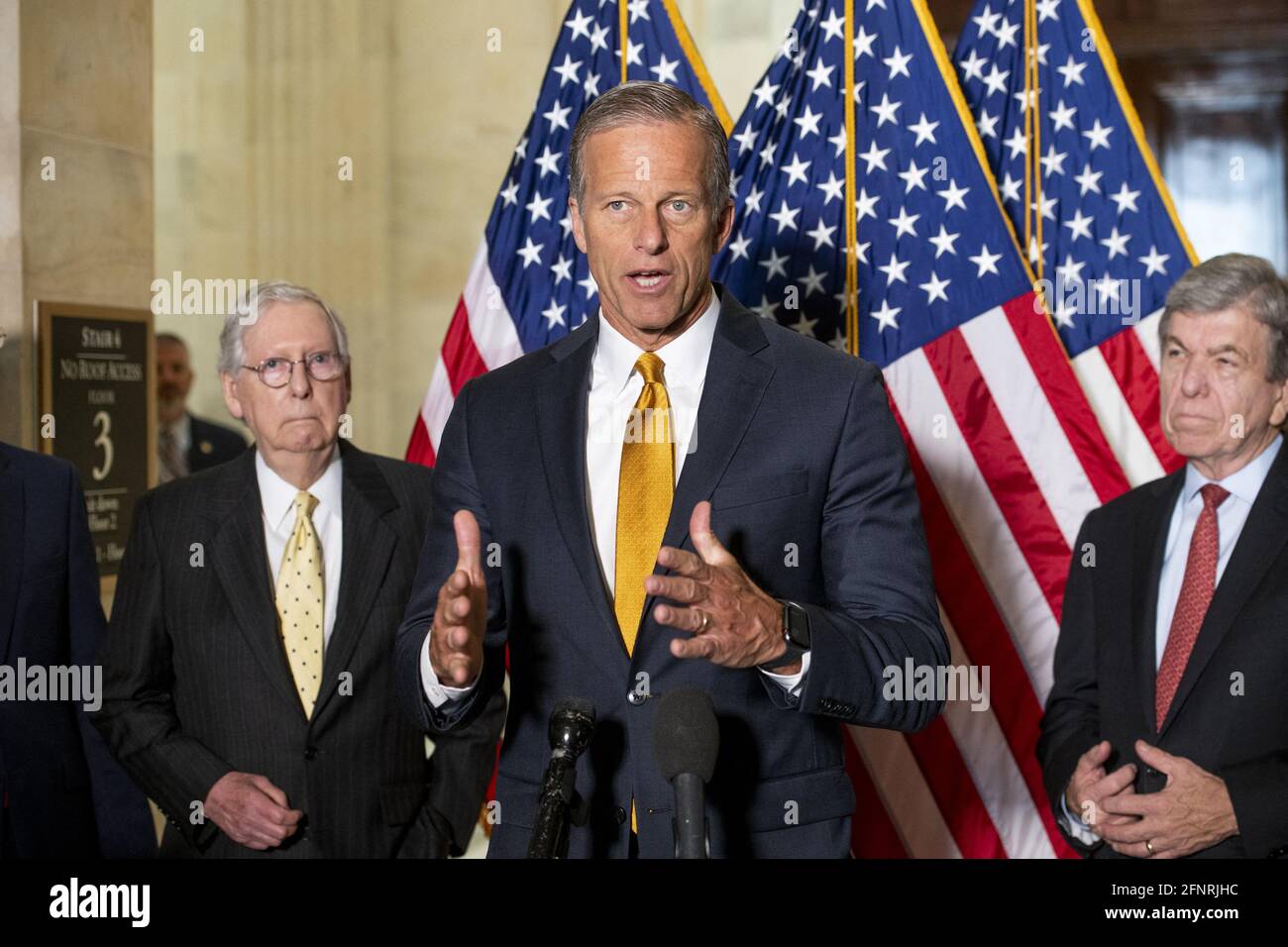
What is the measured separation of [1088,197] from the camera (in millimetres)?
4324

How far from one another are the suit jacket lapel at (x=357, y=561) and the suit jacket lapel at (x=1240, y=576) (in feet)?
Answer: 5.70

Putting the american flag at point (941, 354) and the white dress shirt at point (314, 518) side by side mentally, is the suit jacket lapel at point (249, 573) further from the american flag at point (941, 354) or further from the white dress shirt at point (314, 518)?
the american flag at point (941, 354)

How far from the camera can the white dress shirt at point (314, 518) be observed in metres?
3.17

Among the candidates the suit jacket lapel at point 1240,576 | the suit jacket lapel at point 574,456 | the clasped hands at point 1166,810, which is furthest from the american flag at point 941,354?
the suit jacket lapel at point 574,456

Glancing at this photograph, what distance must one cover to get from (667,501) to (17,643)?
1.61 metres

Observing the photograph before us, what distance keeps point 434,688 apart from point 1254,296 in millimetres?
2052

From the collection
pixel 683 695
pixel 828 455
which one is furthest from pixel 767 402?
pixel 683 695

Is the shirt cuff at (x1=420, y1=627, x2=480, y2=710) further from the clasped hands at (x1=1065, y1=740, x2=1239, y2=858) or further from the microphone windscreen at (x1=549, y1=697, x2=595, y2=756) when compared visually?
the clasped hands at (x1=1065, y1=740, x2=1239, y2=858)

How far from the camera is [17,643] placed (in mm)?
3064

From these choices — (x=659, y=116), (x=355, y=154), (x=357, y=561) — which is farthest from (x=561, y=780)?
(x=355, y=154)

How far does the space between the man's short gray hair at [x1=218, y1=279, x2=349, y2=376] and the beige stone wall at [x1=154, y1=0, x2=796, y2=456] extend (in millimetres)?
4085

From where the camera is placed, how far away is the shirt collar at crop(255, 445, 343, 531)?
3.20m

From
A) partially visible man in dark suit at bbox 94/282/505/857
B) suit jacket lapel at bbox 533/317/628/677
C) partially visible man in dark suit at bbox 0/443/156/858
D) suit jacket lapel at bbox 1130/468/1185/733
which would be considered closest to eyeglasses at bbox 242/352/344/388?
Result: partially visible man in dark suit at bbox 94/282/505/857

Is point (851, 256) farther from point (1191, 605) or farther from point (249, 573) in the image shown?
point (249, 573)
